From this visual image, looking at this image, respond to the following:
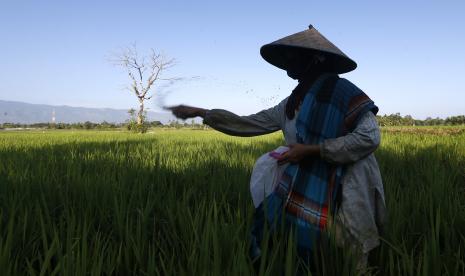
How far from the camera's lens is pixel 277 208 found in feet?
4.80

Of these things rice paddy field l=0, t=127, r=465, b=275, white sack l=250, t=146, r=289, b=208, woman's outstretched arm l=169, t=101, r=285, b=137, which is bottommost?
rice paddy field l=0, t=127, r=465, b=275

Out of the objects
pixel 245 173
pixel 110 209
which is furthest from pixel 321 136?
pixel 245 173

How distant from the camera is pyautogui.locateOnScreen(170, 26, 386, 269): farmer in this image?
1323 millimetres

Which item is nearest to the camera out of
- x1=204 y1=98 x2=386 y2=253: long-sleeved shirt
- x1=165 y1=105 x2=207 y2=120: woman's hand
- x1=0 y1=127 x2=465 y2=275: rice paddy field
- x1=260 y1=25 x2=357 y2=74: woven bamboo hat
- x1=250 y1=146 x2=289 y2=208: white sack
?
x1=0 y1=127 x2=465 y2=275: rice paddy field

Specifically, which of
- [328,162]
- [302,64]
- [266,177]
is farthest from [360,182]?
[302,64]

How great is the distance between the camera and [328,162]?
1359 mm

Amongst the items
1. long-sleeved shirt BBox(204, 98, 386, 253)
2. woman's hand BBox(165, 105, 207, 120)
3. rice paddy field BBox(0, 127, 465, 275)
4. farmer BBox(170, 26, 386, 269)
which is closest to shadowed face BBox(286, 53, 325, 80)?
farmer BBox(170, 26, 386, 269)

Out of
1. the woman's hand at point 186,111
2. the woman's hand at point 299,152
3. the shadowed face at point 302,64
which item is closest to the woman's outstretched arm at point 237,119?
the woman's hand at point 186,111

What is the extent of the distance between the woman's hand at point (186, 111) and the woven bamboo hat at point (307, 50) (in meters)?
0.39

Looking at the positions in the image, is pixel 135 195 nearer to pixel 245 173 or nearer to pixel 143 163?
pixel 245 173

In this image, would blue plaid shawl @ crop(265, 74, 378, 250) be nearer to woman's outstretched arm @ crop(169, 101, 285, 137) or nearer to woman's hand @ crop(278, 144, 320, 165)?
woman's hand @ crop(278, 144, 320, 165)

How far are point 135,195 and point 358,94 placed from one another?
1.39 meters

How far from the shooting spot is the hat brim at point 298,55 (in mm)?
1483

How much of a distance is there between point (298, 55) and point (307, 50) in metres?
0.05
